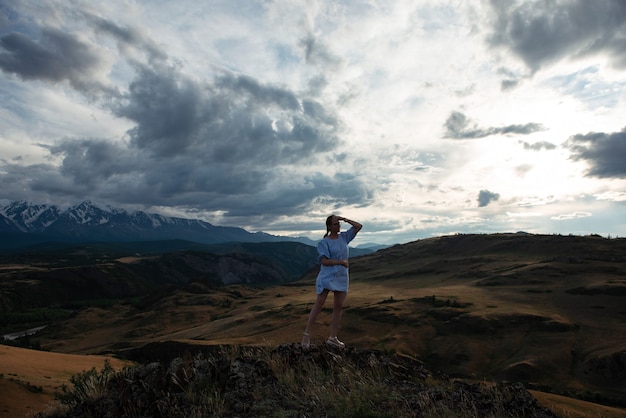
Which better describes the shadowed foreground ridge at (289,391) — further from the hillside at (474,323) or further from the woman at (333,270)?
the hillside at (474,323)

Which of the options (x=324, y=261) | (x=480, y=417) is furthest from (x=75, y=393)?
(x=480, y=417)

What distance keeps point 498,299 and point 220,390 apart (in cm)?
6238

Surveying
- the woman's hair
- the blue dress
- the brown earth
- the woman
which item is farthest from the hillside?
the brown earth

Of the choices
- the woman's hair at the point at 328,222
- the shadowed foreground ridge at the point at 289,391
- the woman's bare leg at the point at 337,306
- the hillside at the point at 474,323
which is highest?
the woman's hair at the point at 328,222

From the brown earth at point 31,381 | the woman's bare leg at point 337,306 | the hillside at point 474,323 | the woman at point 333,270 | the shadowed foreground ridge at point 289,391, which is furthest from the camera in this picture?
the hillside at point 474,323

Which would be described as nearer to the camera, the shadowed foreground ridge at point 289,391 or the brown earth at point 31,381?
the shadowed foreground ridge at point 289,391

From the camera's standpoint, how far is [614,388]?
32.4m

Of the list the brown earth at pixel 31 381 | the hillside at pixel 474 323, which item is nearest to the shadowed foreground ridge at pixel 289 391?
the brown earth at pixel 31 381

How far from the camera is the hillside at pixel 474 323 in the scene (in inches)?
1414

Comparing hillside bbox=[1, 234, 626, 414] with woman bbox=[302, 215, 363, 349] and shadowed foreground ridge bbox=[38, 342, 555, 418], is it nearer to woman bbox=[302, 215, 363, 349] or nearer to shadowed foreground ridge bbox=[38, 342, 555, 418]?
woman bbox=[302, 215, 363, 349]

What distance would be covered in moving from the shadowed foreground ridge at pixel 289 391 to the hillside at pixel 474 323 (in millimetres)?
9625

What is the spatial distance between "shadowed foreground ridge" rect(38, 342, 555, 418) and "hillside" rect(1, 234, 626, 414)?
9625 mm

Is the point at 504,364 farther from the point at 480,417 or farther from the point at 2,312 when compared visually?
the point at 2,312

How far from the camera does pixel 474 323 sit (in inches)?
1857
